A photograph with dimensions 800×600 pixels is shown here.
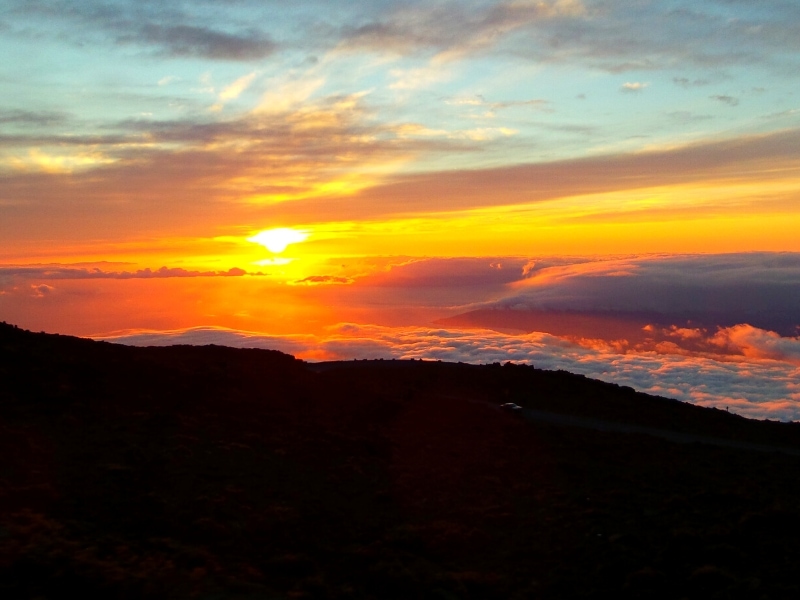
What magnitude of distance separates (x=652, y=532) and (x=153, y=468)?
10809 millimetres

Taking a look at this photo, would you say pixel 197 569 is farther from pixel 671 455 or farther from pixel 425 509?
pixel 671 455

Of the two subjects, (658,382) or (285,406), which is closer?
(285,406)

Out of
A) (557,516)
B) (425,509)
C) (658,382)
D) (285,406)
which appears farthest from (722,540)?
(658,382)

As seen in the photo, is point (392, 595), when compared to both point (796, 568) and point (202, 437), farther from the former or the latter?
point (202, 437)

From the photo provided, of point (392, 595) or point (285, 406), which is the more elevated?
point (285, 406)

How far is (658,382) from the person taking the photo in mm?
77250

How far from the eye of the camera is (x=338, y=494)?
49.1 feet

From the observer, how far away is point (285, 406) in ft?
74.6

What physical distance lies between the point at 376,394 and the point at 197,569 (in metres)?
17.0

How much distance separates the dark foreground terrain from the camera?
10.3 metres

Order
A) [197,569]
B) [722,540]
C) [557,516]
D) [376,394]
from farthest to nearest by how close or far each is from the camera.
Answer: [376,394] < [557,516] < [722,540] < [197,569]

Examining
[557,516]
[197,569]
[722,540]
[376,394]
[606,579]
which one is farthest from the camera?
[376,394]

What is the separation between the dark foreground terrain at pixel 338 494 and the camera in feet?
33.7

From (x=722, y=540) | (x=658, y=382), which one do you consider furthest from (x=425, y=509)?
(x=658, y=382)
